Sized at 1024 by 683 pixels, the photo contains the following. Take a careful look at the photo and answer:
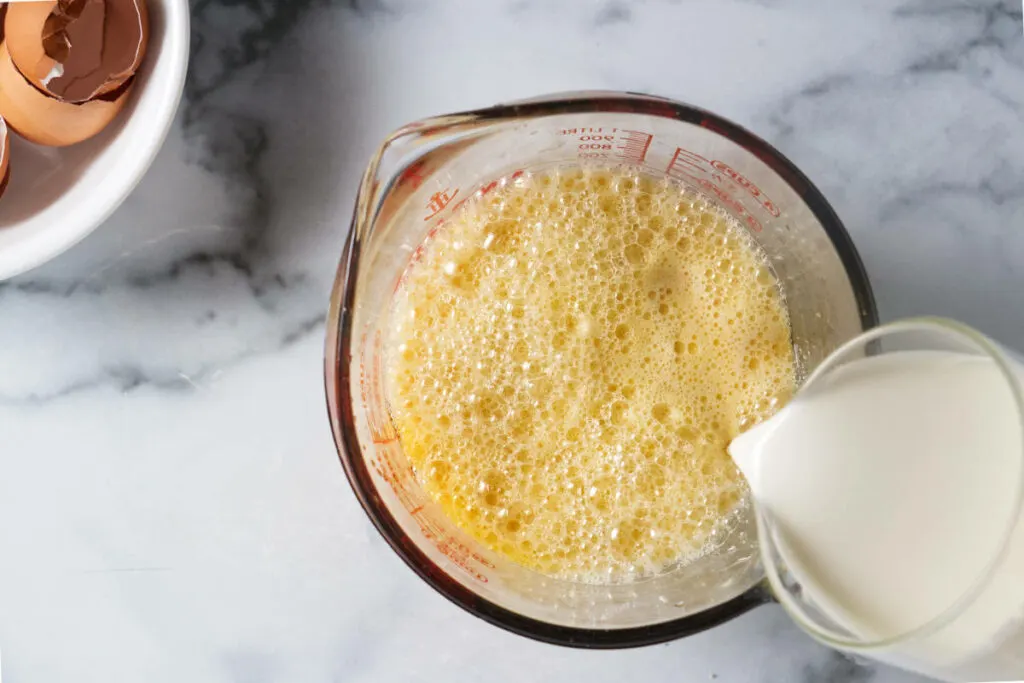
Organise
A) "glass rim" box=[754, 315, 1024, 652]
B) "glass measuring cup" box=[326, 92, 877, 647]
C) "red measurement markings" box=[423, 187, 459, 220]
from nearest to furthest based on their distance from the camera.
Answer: "glass rim" box=[754, 315, 1024, 652] → "glass measuring cup" box=[326, 92, 877, 647] → "red measurement markings" box=[423, 187, 459, 220]

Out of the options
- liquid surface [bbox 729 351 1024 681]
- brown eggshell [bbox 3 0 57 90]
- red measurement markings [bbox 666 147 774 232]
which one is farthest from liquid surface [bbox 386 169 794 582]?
brown eggshell [bbox 3 0 57 90]

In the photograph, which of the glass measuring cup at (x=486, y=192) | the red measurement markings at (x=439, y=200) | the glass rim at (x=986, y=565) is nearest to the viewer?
the glass rim at (x=986, y=565)

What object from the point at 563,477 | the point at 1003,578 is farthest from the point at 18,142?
the point at 1003,578

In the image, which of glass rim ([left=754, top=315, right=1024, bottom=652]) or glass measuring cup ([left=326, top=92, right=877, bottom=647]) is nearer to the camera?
glass rim ([left=754, top=315, right=1024, bottom=652])

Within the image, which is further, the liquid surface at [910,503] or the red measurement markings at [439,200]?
the red measurement markings at [439,200]

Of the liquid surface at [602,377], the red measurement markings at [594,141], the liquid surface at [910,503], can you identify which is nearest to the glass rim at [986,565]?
the liquid surface at [910,503]

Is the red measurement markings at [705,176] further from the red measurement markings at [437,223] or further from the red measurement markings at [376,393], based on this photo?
the red measurement markings at [376,393]

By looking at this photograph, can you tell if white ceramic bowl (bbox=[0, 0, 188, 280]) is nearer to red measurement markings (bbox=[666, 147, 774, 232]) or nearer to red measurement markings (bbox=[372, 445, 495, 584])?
red measurement markings (bbox=[372, 445, 495, 584])
